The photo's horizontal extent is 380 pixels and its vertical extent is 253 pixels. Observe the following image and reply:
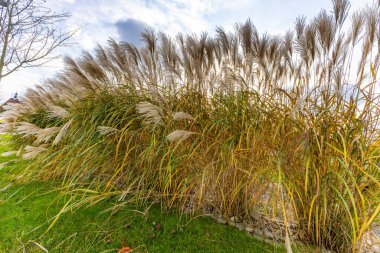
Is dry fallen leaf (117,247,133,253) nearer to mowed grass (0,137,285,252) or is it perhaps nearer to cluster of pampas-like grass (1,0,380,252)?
mowed grass (0,137,285,252)

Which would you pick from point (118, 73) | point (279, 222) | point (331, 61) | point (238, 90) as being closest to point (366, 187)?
point (279, 222)

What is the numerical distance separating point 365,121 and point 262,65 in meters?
0.83

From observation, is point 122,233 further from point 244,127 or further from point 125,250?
point 244,127

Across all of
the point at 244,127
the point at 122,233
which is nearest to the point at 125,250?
the point at 122,233

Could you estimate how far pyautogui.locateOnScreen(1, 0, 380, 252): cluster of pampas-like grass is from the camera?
4.34ft

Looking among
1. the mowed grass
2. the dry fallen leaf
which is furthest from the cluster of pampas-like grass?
the dry fallen leaf

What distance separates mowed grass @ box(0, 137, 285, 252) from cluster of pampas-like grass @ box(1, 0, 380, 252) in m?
0.15

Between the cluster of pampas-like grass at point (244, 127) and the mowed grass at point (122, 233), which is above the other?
the cluster of pampas-like grass at point (244, 127)

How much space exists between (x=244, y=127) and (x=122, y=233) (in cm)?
122

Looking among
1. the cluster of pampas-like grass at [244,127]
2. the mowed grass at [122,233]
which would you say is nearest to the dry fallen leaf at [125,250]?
the mowed grass at [122,233]

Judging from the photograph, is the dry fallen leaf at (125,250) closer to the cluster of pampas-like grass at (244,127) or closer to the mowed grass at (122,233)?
the mowed grass at (122,233)

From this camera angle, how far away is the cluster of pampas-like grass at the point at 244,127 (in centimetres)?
132

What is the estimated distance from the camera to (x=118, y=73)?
2.33 meters

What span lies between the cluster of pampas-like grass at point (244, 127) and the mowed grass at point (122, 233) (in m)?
0.15
